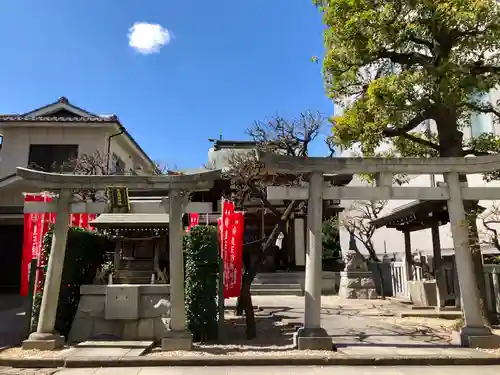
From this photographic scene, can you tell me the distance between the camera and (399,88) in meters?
9.94

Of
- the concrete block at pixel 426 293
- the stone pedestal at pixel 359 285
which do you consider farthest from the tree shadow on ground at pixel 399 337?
the stone pedestal at pixel 359 285

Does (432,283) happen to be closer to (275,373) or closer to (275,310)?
(275,310)

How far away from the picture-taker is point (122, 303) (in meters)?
10.3

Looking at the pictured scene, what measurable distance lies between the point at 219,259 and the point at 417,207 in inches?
331

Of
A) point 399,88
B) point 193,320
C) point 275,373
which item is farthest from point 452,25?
point 193,320

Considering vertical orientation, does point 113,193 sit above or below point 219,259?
above

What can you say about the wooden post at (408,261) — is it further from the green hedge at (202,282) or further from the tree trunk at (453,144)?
the green hedge at (202,282)

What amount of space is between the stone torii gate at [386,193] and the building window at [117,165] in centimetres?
1597

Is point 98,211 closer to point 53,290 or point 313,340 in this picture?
point 53,290

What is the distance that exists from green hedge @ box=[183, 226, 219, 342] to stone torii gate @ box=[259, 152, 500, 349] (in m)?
2.06

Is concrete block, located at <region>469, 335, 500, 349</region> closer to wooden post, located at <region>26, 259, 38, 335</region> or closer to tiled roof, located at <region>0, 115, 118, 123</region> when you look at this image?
wooden post, located at <region>26, 259, 38, 335</region>

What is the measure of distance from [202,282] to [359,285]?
41.0 feet

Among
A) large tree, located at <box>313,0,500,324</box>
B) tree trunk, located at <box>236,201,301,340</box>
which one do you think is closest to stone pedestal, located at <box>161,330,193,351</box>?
tree trunk, located at <box>236,201,301,340</box>

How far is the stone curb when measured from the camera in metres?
7.95
